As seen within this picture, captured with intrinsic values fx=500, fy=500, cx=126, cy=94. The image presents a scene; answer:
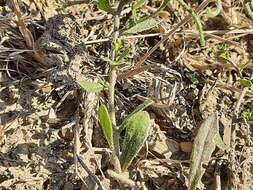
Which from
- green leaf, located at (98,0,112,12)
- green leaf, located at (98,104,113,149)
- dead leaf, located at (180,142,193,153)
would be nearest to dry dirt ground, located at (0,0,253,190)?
dead leaf, located at (180,142,193,153)

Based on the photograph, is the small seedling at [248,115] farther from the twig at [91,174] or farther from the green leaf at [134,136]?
the twig at [91,174]

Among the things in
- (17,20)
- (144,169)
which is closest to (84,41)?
(17,20)

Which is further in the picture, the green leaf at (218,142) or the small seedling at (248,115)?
the small seedling at (248,115)

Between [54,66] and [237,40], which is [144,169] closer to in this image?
[54,66]

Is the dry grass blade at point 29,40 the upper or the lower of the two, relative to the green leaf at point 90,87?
upper

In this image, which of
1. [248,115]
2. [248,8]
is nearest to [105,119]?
[248,115]

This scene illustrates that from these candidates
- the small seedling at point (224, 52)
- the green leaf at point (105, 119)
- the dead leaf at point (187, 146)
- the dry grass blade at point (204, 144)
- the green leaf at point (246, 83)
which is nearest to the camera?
the green leaf at point (105, 119)

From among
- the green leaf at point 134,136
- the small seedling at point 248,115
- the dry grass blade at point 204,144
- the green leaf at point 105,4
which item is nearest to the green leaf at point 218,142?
the dry grass blade at point 204,144
